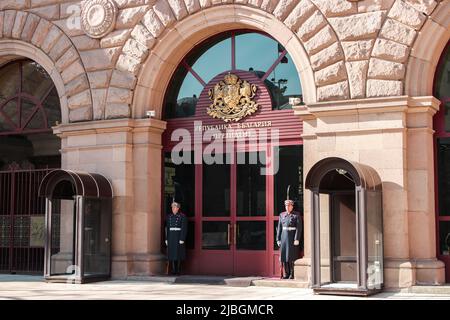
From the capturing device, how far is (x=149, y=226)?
16672mm

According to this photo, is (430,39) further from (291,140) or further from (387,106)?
(291,140)

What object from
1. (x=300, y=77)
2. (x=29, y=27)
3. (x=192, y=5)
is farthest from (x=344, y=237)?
(x=29, y=27)

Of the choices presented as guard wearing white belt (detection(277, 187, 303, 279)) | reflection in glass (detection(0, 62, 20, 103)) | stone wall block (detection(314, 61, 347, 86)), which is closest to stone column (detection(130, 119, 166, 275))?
guard wearing white belt (detection(277, 187, 303, 279))

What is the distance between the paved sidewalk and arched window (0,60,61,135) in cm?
461

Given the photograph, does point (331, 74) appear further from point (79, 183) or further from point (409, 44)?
point (79, 183)

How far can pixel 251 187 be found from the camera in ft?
53.0

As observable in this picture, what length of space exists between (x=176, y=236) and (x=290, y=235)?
9.02ft

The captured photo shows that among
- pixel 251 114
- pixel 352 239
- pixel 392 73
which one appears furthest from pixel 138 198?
pixel 392 73

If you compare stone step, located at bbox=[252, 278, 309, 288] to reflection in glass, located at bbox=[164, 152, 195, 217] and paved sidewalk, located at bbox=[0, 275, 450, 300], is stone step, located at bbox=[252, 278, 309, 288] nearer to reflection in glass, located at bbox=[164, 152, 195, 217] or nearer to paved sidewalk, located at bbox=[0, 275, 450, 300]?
paved sidewalk, located at bbox=[0, 275, 450, 300]

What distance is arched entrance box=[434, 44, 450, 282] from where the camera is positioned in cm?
1405

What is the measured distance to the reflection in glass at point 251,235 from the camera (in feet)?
52.4

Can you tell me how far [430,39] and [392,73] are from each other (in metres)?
0.94
